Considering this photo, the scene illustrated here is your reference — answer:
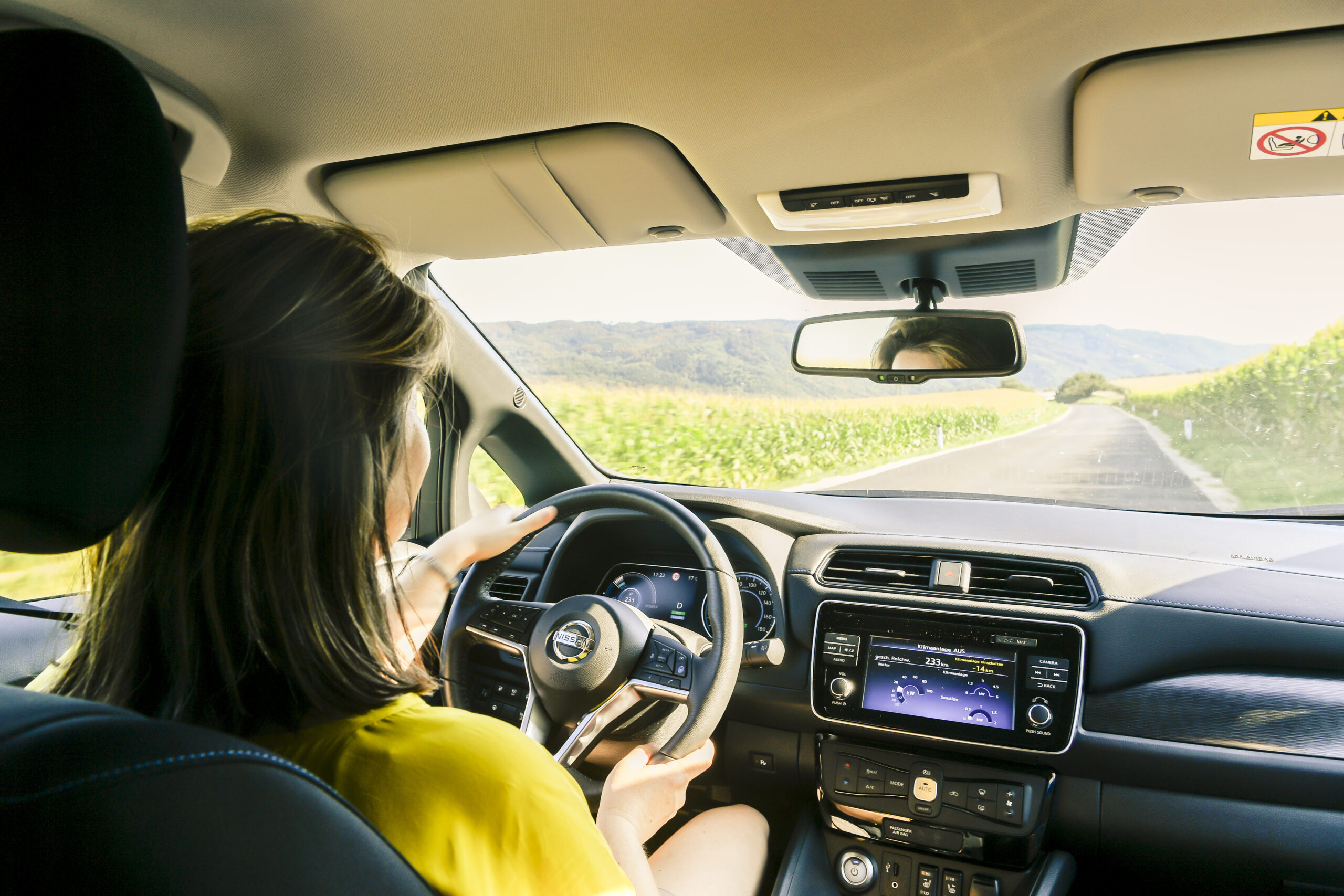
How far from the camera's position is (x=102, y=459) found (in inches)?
34.5

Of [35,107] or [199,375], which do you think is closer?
[35,107]

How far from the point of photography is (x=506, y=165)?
2279 mm

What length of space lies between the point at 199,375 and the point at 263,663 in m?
0.38

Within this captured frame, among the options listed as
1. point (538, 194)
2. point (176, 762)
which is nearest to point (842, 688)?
point (538, 194)

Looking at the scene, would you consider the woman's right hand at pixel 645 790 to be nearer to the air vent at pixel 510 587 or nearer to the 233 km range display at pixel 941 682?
the 233 km range display at pixel 941 682

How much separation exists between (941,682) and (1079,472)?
3.95 ft

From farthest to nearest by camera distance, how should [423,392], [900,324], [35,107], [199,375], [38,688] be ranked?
[900,324]
[423,392]
[38,688]
[199,375]
[35,107]

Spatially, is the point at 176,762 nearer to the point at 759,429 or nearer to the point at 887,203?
the point at 887,203

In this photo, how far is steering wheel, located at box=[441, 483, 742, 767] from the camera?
6.80 ft

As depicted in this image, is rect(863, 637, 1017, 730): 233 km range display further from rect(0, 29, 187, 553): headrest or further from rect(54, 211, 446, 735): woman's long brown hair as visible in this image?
rect(0, 29, 187, 553): headrest

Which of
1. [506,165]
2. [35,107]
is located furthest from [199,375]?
[506,165]

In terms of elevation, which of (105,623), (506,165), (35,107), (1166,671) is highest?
(506,165)

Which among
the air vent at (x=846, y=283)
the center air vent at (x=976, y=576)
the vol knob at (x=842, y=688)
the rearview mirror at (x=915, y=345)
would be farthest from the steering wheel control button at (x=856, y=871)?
the air vent at (x=846, y=283)

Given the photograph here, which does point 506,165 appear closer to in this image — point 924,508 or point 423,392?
point 423,392
